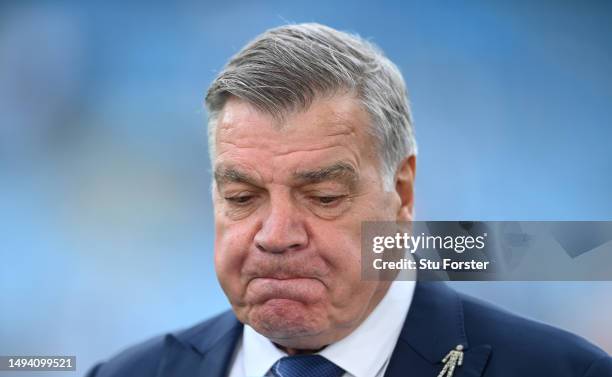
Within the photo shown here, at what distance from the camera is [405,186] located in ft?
6.16

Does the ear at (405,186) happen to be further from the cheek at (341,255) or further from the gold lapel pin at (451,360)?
the gold lapel pin at (451,360)

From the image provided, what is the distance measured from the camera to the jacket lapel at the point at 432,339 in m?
1.73

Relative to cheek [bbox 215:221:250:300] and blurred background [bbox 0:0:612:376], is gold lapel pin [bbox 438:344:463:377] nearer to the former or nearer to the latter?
cheek [bbox 215:221:250:300]

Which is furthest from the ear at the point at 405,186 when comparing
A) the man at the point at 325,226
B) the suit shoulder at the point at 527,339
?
the suit shoulder at the point at 527,339

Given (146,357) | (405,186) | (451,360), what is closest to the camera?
(451,360)

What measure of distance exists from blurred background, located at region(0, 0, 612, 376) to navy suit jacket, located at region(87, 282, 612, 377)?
4.47ft

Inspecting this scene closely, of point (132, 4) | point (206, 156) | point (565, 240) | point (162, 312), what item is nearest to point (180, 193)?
point (206, 156)

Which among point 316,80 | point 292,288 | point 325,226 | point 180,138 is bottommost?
point 292,288

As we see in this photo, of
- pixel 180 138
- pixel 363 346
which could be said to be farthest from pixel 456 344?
pixel 180 138

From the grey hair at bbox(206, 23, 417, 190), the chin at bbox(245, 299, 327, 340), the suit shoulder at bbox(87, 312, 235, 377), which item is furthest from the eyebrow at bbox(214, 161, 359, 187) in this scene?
the suit shoulder at bbox(87, 312, 235, 377)

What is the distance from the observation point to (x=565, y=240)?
2.03 meters

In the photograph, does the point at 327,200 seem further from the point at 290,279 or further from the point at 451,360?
the point at 451,360

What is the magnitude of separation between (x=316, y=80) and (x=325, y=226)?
0.93ft

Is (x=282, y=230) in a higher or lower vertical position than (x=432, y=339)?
higher
